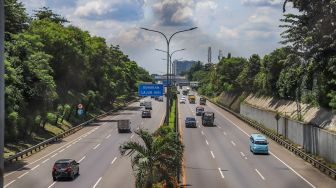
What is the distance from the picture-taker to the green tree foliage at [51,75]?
170ft

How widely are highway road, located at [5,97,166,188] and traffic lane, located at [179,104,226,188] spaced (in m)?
4.55

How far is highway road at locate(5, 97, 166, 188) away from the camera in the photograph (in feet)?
115

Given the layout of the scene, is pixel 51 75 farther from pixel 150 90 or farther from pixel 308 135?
pixel 308 135

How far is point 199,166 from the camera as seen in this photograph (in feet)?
142

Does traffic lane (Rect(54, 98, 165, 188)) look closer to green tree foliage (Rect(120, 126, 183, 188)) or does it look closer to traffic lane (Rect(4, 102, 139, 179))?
traffic lane (Rect(4, 102, 139, 179))

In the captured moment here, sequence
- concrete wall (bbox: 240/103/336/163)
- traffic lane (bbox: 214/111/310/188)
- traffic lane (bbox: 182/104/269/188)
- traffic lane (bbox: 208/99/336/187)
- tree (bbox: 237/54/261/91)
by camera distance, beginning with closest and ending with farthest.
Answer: traffic lane (bbox: 182/104/269/188)
traffic lane (bbox: 214/111/310/188)
traffic lane (bbox: 208/99/336/187)
concrete wall (bbox: 240/103/336/163)
tree (bbox: 237/54/261/91)

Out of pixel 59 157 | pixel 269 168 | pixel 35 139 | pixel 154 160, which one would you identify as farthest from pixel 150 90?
pixel 154 160

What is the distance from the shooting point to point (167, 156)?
28.3m

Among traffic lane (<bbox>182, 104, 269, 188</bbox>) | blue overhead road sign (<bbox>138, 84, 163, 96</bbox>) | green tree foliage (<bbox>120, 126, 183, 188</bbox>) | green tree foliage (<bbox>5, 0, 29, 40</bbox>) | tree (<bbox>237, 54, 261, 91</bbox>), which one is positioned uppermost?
green tree foliage (<bbox>5, 0, 29, 40</bbox>)

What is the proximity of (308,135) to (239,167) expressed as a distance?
13.5 meters

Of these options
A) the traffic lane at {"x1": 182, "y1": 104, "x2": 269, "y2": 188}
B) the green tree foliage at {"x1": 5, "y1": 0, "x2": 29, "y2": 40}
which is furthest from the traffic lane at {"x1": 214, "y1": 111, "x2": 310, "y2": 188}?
the green tree foliage at {"x1": 5, "y1": 0, "x2": 29, "y2": 40}

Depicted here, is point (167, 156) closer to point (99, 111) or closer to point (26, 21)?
point (26, 21)

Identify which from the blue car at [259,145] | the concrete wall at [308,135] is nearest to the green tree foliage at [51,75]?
the blue car at [259,145]

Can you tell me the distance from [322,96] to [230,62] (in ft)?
298
